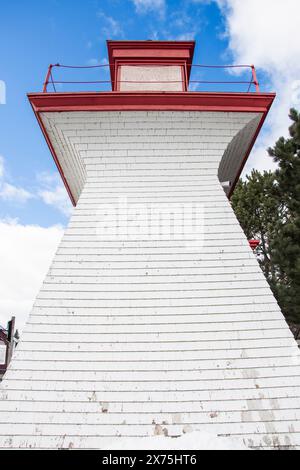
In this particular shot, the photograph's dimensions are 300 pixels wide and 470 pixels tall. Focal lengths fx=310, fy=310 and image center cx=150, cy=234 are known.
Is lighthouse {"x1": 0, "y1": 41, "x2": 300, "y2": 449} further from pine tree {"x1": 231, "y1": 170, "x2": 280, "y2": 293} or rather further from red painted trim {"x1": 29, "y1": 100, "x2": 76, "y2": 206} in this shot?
pine tree {"x1": 231, "y1": 170, "x2": 280, "y2": 293}

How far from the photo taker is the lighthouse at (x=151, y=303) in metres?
4.15

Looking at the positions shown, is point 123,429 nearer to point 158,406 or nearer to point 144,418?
point 144,418

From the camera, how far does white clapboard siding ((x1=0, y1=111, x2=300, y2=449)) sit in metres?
4.15

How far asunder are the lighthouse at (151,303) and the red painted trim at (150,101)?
2 cm

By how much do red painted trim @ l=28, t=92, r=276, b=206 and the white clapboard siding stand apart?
155mm

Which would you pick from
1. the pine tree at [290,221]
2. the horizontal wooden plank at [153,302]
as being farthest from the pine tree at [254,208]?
the horizontal wooden plank at [153,302]

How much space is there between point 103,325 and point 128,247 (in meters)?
1.39

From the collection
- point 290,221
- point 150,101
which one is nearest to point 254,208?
point 290,221

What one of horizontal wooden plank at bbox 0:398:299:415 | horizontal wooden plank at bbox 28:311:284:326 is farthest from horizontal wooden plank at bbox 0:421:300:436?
horizontal wooden plank at bbox 28:311:284:326

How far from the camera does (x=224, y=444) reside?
3.88 m

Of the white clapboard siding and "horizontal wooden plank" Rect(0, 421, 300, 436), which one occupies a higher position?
the white clapboard siding

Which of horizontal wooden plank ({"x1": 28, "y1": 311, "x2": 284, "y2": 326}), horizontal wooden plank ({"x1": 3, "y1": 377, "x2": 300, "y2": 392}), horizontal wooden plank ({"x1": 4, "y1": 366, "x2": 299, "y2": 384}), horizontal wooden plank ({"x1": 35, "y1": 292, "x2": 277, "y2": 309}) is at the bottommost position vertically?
horizontal wooden plank ({"x1": 3, "y1": 377, "x2": 300, "y2": 392})

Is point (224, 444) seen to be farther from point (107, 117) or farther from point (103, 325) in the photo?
point (107, 117)

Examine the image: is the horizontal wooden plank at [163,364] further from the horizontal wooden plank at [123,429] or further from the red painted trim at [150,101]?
the red painted trim at [150,101]
